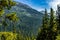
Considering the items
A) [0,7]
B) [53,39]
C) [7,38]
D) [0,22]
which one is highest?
[0,7]

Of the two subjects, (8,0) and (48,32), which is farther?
(48,32)

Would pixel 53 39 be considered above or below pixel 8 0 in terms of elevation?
below

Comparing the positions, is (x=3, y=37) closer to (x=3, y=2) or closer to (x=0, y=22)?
(x=0, y=22)

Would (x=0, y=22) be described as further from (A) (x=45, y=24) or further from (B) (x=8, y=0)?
(A) (x=45, y=24)

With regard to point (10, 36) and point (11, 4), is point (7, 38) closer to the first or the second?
point (10, 36)

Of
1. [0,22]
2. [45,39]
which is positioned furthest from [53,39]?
[0,22]

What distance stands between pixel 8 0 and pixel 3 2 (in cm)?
30

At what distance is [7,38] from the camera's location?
44.7 ft

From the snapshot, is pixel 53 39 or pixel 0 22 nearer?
pixel 0 22

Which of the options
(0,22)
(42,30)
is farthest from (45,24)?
(0,22)

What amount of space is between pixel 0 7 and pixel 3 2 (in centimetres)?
35

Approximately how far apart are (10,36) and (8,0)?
6.65 feet

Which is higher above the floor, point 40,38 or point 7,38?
point 7,38

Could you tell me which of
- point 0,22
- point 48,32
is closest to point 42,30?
point 48,32
